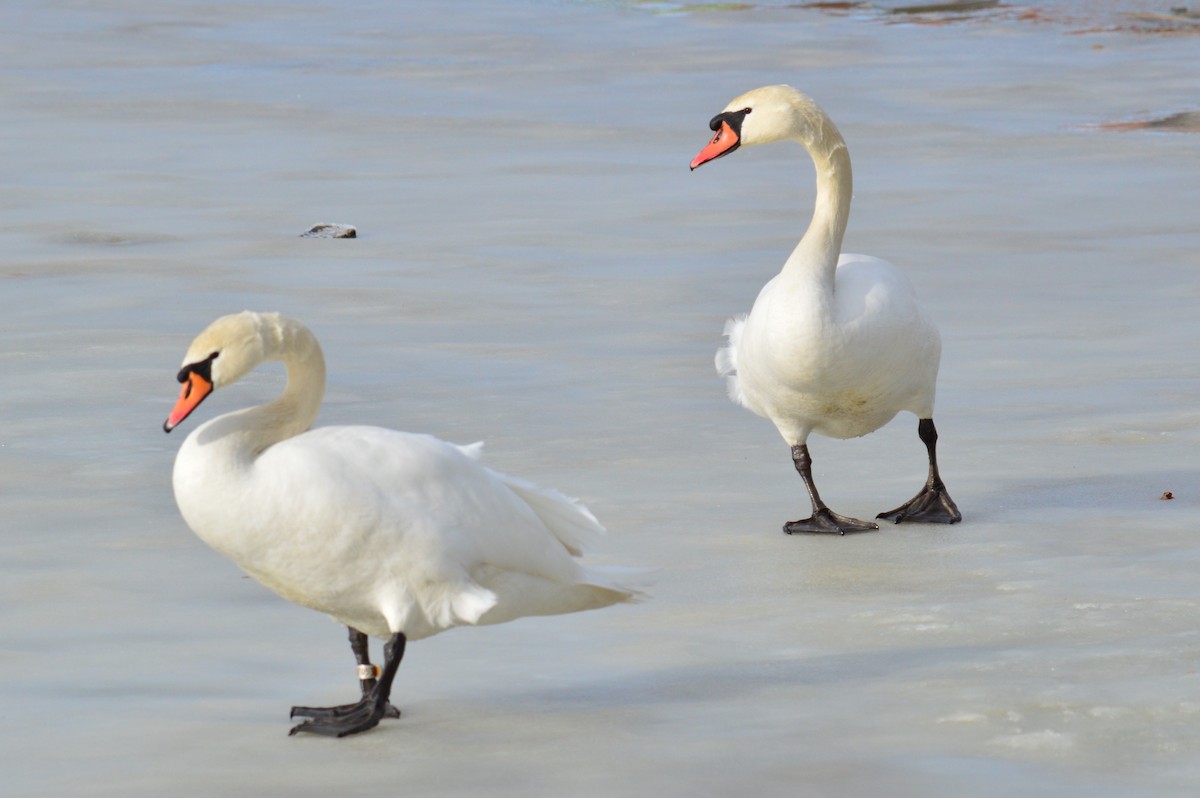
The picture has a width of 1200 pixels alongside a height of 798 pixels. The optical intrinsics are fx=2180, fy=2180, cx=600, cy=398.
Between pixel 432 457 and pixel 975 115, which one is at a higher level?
pixel 432 457

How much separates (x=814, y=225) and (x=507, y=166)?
8141 millimetres

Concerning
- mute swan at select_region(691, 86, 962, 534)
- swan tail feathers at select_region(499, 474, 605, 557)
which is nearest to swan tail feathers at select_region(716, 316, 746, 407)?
mute swan at select_region(691, 86, 962, 534)

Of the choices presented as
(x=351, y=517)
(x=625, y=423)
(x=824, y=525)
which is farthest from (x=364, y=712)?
(x=625, y=423)

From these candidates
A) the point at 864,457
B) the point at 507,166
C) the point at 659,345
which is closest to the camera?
the point at 864,457

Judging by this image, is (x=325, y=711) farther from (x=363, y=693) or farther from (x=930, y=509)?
(x=930, y=509)

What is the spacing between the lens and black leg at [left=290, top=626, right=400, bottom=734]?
4.87 m

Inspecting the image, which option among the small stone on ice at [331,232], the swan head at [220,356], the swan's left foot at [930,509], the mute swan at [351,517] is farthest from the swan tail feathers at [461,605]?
the small stone on ice at [331,232]

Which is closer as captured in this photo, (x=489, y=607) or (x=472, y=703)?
(x=489, y=607)

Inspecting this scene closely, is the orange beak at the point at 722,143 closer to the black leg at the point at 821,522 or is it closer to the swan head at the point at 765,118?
the swan head at the point at 765,118

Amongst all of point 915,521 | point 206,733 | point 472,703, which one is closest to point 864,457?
point 915,521

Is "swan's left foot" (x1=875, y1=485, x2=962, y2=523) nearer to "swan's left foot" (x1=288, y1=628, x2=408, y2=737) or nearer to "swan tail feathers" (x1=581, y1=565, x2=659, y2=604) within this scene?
"swan tail feathers" (x1=581, y1=565, x2=659, y2=604)

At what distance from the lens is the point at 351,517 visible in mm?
4699

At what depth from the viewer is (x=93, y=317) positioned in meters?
10.1

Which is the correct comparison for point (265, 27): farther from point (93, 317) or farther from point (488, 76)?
point (93, 317)
